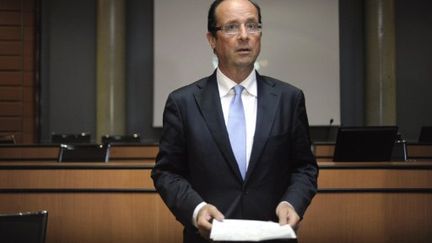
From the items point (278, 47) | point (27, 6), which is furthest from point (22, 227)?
point (27, 6)

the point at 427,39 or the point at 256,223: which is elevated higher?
the point at 427,39

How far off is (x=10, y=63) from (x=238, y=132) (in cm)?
798

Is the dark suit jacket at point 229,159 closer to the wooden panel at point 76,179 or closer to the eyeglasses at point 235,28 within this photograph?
the eyeglasses at point 235,28

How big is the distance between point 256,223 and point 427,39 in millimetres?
8305

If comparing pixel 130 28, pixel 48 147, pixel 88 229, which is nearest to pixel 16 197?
pixel 88 229

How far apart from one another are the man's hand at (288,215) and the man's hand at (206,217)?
0.15 metres

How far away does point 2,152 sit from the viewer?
5434 millimetres

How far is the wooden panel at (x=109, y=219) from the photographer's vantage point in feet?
8.58

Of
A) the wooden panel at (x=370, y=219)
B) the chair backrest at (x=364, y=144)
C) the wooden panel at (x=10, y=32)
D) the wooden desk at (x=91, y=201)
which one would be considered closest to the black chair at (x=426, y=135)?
the chair backrest at (x=364, y=144)

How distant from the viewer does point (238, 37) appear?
56.4 inches

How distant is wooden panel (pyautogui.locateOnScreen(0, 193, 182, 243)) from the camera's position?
8.58 ft

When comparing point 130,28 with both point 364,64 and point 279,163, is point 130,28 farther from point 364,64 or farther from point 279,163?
point 279,163

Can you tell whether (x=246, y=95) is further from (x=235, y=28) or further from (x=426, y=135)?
(x=426, y=135)

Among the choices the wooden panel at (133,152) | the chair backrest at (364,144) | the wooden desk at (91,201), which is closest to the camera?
the wooden desk at (91,201)
